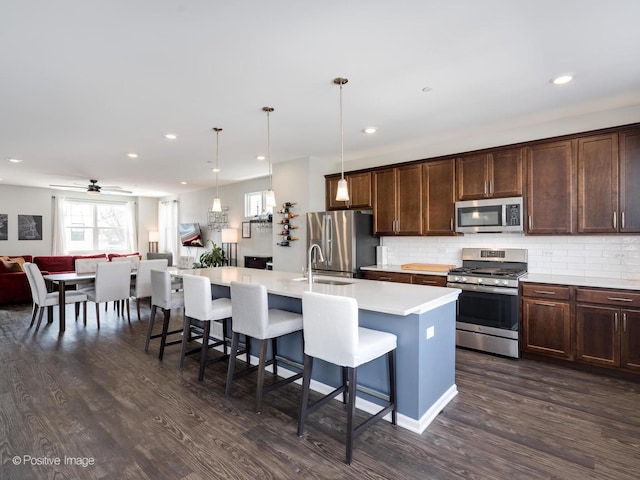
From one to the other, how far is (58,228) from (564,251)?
35.7 ft

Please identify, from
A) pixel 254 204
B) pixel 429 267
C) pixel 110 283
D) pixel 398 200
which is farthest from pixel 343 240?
pixel 110 283

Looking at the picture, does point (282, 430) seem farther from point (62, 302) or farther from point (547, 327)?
point (62, 302)

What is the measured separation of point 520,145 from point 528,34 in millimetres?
1872

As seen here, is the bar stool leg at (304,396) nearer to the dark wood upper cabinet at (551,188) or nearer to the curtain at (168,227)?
the dark wood upper cabinet at (551,188)

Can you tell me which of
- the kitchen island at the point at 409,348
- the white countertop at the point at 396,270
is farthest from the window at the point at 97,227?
the kitchen island at the point at 409,348

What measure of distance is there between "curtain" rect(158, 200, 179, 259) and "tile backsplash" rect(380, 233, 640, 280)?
7.85 m

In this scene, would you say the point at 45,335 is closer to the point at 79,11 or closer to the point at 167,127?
the point at 167,127

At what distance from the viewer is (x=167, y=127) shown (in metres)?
4.08

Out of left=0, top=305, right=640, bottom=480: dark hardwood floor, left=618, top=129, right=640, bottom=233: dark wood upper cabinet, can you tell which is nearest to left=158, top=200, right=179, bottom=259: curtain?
left=0, top=305, right=640, bottom=480: dark hardwood floor

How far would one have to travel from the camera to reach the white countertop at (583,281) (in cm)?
315

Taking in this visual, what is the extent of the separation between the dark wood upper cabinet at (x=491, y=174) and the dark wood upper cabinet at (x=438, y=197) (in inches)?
4.4

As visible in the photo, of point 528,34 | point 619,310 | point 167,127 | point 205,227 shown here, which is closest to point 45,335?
point 167,127

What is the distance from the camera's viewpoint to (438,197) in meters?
4.54

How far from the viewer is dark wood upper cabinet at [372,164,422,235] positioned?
4.73 meters
